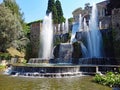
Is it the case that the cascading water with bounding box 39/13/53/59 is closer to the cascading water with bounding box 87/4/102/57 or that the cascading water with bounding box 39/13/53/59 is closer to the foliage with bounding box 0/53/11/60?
the foliage with bounding box 0/53/11/60

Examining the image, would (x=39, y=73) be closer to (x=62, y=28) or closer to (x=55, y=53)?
(x=55, y=53)

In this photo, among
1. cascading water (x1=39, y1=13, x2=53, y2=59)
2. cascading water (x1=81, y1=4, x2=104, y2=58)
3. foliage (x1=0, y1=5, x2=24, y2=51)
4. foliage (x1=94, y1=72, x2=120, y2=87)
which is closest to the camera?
foliage (x1=94, y1=72, x2=120, y2=87)

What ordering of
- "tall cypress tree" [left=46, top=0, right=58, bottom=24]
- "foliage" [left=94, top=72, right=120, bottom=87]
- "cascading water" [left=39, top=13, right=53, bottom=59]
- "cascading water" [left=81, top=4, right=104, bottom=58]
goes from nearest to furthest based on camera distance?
"foliage" [left=94, top=72, right=120, bottom=87], "cascading water" [left=81, top=4, right=104, bottom=58], "cascading water" [left=39, top=13, right=53, bottom=59], "tall cypress tree" [left=46, top=0, right=58, bottom=24]

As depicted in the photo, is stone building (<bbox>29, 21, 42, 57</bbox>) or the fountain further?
stone building (<bbox>29, 21, 42, 57</bbox>)

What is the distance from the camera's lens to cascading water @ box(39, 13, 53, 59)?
124 ft

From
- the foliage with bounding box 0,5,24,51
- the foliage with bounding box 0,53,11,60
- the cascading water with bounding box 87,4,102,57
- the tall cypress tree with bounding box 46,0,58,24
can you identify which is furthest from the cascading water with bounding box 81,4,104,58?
the tall cypress tree with bounding box 46,0,58,24

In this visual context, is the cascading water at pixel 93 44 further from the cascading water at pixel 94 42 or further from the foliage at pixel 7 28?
the foliage at pixel 7 28

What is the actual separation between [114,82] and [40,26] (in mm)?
27295

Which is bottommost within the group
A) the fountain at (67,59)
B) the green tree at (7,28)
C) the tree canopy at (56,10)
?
the fountain at (67,59)

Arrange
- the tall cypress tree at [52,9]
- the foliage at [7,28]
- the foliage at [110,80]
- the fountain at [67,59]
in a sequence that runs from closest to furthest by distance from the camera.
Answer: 1. the foliage at [110,80]
2. the fountain at [67,59]
3. the foliage at [7,28]
4. the tall cypress tree at [52,9]

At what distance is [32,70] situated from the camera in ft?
66.1

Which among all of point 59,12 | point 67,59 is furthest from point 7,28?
point 59,12

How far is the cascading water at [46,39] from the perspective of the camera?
124ft

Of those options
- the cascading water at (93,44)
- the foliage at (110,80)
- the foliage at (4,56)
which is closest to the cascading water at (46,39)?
the foliage at (4,56)
